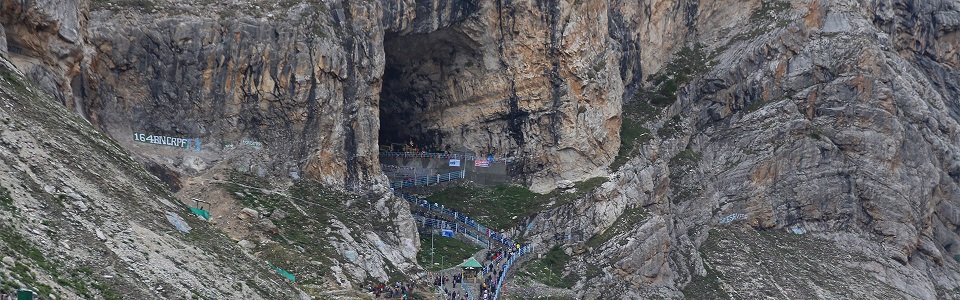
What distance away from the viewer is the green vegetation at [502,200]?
235 feet

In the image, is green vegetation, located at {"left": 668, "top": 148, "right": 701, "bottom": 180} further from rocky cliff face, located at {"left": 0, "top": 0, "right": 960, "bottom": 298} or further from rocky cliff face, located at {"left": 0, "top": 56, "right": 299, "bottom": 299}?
rocky cliff face, located at {"left": 0, "top": 56, "right": 299, "bottom": 299}

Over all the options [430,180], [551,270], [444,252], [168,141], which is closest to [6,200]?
[168,141]

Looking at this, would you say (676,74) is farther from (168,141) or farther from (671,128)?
(168,141)

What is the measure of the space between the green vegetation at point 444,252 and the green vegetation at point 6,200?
2593cm

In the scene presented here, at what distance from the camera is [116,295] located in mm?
39312

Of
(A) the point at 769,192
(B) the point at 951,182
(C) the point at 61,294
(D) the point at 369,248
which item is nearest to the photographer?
(C) the point at 61,294

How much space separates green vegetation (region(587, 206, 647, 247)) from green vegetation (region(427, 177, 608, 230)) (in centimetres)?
220

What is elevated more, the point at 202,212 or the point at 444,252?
the point at 202,212

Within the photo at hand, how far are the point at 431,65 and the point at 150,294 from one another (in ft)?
119

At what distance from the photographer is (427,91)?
249 feet

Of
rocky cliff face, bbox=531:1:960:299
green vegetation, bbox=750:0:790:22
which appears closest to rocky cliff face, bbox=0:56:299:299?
rocky cliff face, bbox=531:1:960:299

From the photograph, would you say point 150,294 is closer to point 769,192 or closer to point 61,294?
point 61,294

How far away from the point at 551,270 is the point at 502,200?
20.3 feet

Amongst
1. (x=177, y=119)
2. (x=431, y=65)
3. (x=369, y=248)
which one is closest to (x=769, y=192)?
(x=431, y=65)
